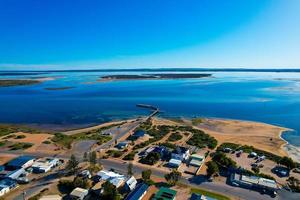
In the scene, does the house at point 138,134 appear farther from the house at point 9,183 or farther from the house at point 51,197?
the house at point 51,197

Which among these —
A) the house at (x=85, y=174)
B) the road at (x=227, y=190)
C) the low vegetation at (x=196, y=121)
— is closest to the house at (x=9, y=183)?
the house at (x=85, y=174)

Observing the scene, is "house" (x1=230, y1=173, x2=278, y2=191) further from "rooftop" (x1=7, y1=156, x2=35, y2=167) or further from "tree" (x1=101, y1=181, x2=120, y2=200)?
"rooftop" (x1=7, y1=156, x2=35, y2=167)

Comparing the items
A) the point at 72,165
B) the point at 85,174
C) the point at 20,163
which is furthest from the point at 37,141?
the point at 85,174

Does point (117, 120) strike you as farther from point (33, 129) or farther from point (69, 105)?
point (69, 105)

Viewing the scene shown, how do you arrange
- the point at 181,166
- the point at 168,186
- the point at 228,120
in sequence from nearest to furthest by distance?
1. the point at 168,186
2. the point at 181,166
3. the point at 228,120

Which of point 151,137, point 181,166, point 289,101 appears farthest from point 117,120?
point 289,101

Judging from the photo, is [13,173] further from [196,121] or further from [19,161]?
[196,121]

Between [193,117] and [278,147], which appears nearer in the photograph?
[278,147]
